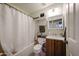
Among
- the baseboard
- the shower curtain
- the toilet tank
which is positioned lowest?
the baseboard

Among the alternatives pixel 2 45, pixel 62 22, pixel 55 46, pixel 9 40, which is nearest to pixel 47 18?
pixel 62 22

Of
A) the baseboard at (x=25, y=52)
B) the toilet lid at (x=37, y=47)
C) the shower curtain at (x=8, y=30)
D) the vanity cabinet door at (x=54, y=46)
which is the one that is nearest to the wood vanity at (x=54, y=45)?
the vanity cabinet door at (x=54, y=46)

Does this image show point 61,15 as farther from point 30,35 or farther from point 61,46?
point 30,35

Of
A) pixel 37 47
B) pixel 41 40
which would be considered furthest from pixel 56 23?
pixel 37 47

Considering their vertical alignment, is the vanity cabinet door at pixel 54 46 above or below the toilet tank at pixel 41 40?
below

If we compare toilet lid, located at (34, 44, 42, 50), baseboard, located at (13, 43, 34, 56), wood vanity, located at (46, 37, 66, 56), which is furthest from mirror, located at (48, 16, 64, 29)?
baseboard, located at (13, 43, 34, 56)

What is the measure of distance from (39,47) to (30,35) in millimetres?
674

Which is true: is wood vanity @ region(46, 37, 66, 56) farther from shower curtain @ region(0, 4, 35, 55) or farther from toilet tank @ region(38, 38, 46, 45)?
shower curtain @ region(0, 4, 35, 55)

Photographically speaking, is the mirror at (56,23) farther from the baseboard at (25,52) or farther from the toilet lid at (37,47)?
the baseboard at (25,52)

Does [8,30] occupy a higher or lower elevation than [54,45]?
higher

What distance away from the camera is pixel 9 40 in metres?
1.37

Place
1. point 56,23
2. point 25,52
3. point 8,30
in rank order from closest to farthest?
point 8,30
point 25,52
point 56,23

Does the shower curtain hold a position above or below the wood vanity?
above

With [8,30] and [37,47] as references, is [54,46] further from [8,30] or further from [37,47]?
[8,30]
